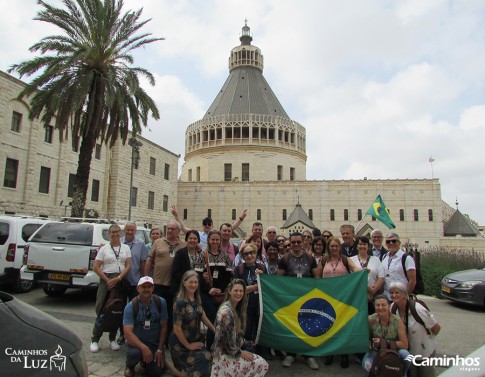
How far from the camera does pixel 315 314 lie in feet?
18.9

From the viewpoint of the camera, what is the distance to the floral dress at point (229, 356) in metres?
4.53

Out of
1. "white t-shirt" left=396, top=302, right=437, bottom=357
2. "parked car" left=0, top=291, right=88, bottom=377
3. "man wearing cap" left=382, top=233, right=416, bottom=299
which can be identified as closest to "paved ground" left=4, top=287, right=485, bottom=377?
"white t-shirt" left=396, top=302, right=437, bottom=357

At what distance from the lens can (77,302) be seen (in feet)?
31.1

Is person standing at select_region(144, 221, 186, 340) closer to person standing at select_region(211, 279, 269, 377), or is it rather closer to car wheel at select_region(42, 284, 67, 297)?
person standing at select_region(211, 279, 269, 377)

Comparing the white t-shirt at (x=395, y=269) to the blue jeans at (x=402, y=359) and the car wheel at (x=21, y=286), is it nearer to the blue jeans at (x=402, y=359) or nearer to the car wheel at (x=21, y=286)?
the blue jeans at (x=402, y=359)

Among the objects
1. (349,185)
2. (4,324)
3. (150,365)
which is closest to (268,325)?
(150,365)

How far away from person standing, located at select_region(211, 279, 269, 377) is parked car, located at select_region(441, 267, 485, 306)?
8.87 meters

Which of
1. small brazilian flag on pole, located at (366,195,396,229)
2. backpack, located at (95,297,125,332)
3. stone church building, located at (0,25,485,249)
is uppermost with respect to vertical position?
stone church building, located at (0,25,485,249)

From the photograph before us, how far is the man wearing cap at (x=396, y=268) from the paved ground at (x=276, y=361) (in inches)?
53.1

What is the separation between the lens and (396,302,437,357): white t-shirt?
4.96 metres

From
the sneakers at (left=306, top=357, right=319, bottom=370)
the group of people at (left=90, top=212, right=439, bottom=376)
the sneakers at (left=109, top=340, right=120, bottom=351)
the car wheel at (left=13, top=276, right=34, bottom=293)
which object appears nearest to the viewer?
the group of people at (left=90, top=212, right=439, bottom=376)

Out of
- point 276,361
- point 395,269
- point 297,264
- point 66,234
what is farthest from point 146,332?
point 66,234

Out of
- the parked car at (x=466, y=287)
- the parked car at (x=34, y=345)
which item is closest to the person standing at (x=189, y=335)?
the parked car at (x=34, y=345)

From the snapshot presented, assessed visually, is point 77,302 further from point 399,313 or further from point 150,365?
point 399,313
